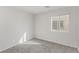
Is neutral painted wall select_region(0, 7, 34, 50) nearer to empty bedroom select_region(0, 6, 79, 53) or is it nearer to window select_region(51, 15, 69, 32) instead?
empty bedroom select_region(0, 6, 79, 53)

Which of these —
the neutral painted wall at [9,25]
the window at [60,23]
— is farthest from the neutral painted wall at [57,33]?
the neutral painted wall at [9,25]

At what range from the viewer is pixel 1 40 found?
4.10 metres

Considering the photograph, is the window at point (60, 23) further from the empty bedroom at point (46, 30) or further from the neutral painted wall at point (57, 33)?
the neutral painted wall at point (57, 33)

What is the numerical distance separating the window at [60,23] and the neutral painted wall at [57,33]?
→ 26cm

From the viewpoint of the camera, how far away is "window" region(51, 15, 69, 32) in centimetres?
554

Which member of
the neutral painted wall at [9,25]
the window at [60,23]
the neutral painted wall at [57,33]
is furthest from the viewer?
the window at [60,23]

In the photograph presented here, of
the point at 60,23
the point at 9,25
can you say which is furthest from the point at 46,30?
the point at 9,25

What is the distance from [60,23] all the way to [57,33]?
714 mm

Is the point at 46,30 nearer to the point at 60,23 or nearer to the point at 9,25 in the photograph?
the point at 60,23

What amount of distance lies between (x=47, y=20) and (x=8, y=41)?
3.46 m

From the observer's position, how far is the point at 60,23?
596 centimetres

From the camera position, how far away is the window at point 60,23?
→ 5.54m
